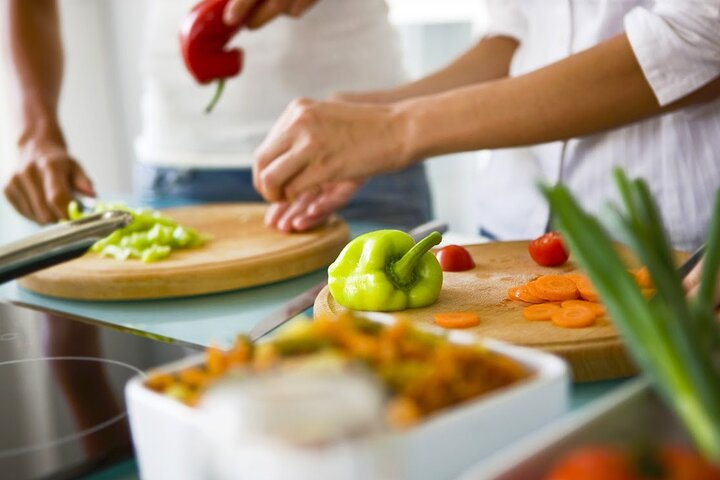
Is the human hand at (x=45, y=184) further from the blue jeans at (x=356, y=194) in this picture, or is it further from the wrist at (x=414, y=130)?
the wrist at (x=414, y=130)

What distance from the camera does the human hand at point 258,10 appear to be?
5.47 feet

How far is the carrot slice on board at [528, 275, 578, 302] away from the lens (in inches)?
42.8

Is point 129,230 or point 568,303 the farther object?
point 129,230

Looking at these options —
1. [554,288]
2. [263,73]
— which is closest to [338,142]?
[554,288]

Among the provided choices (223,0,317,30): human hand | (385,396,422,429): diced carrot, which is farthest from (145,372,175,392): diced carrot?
(223,0,317,30): human hand

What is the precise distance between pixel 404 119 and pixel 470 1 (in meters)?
2.23

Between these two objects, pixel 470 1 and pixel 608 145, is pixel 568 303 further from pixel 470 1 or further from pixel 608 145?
pixel 470 1

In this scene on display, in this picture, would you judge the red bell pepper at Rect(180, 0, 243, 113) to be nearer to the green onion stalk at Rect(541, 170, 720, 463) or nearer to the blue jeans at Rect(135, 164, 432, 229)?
the blue jeans at Rect(135, 164, 432, 229)

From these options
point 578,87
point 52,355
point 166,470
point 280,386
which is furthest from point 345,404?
point 578,87

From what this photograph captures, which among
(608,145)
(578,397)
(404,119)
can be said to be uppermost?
(404,119)

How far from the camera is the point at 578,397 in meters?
0.91

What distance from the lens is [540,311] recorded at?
1046mm

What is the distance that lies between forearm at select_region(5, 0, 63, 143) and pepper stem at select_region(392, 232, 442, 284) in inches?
47.8

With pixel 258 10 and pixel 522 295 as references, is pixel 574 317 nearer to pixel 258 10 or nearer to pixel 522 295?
pixel 522 295
